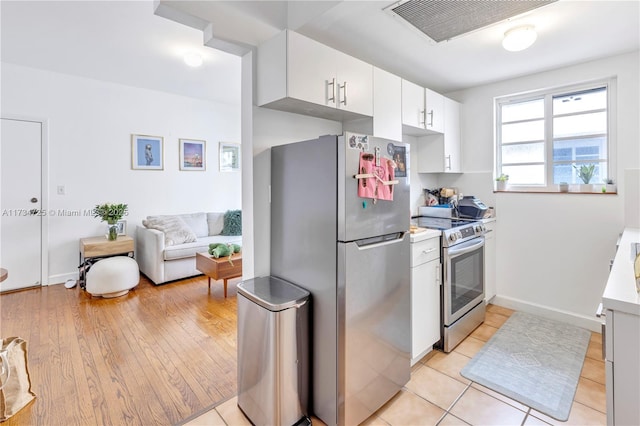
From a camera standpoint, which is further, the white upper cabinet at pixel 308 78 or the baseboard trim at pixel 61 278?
the baseboard trim at pixel 61 278

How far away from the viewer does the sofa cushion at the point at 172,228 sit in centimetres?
401

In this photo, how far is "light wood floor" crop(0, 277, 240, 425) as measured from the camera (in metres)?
1.72

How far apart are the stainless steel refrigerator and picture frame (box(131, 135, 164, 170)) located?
10.8ft

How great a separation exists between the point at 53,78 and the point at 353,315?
14.7 feet

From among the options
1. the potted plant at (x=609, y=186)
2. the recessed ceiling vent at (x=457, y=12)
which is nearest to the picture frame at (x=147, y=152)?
the recessed ceiling vent at (x=457, y=12)

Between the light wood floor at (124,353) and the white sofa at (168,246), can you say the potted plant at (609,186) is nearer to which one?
the light wood floor at (124,353)

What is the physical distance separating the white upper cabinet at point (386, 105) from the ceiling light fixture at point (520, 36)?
31.0 inches

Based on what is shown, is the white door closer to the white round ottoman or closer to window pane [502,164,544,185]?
the white round ottoman

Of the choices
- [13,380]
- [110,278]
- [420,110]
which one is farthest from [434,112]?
[110,278]

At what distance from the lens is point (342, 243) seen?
5.05ft

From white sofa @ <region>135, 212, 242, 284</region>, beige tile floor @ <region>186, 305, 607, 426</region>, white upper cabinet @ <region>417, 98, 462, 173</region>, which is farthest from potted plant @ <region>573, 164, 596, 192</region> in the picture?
white sofa @ <region>135, 212, 242, 284</region>

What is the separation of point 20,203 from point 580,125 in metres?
6.00

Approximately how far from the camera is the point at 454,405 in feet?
5.88

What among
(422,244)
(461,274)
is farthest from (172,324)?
(461,274)
